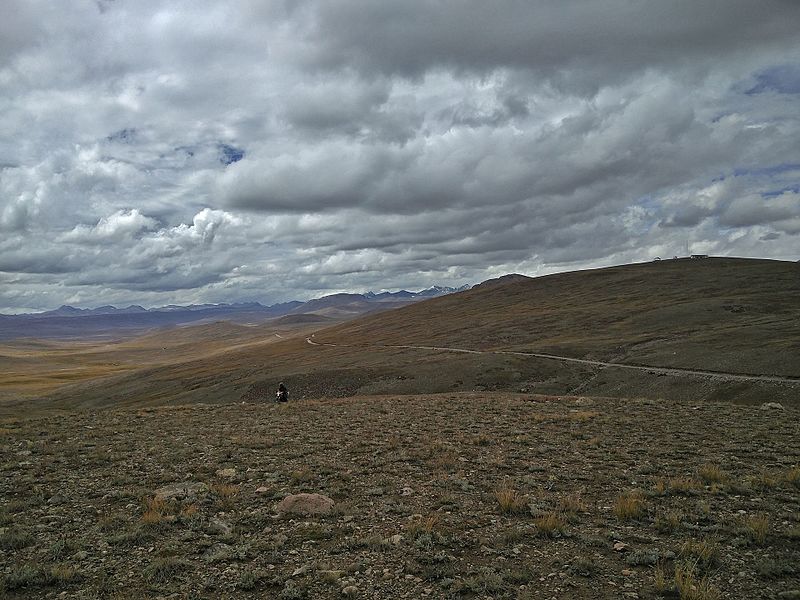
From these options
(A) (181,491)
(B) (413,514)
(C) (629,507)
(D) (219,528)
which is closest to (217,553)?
(D) (219,528)

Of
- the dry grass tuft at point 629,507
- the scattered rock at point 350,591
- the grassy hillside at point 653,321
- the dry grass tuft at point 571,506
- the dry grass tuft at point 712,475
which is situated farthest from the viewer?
the grassy hillside at point 653,321

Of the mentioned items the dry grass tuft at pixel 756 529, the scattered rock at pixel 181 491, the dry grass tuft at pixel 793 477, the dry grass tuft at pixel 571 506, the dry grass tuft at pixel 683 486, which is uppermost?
the scattered rock at pixel 181 491

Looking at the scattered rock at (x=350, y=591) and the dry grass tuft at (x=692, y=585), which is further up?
the scattered rock at (x=350, y=591)

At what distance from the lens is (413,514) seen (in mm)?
12461

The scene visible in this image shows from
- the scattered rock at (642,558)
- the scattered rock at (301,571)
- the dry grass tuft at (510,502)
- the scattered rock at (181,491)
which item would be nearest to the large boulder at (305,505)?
the scattered rock at (181,491)

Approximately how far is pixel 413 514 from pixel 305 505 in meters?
3.01

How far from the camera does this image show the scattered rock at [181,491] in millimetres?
14144

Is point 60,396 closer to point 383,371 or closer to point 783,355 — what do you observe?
point 383,371

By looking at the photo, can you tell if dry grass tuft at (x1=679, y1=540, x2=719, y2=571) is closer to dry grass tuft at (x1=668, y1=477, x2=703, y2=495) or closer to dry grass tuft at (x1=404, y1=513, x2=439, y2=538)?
dry grass tuft at (x1=668, y1=477, x2=703, y2=495)

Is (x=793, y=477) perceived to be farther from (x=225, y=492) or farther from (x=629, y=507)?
(x=225, y=492)

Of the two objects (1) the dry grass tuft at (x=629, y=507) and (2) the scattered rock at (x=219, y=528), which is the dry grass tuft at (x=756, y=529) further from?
(2) the scattered rock at (x=219, y=528)

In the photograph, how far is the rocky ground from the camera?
29.9 ft

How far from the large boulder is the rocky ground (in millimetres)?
111

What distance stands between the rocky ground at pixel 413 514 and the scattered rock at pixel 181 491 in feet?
0.31
